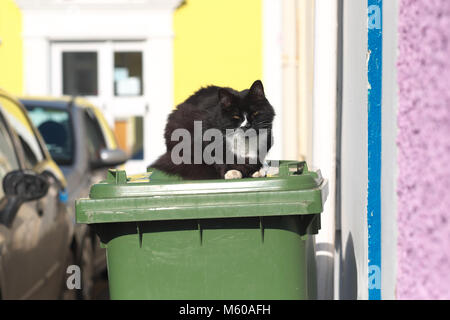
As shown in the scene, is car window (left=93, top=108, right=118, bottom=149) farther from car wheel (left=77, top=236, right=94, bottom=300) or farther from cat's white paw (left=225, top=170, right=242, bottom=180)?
cat's white paw (left=225, top=170, right=242, bottom=180)

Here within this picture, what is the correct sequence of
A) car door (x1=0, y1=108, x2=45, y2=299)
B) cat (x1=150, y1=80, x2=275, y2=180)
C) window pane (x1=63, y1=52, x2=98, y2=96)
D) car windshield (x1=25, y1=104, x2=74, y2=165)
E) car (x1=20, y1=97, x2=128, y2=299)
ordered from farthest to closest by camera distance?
window pane (x1=63, y1=52, x2=98, y2=96), car windshield (x1=25, y1=104, x2=74, y2=165), car (x1=20, y1=97, x2=128, y2=299), car door (x1=0, y1=108, x2=45, y2=299), cat (x1=150, y1=80, x2=275, y2=180)

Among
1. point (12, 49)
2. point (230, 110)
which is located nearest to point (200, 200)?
point (230, 110)

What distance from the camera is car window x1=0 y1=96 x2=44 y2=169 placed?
4.60 metres

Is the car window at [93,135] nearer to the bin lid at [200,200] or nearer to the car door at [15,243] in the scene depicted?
the car door at [15,243]

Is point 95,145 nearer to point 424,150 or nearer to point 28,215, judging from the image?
point 28,215

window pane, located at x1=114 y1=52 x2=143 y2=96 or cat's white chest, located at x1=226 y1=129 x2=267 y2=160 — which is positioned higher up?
window pane, located at x1=114 y1=52 x2=143 y2=96

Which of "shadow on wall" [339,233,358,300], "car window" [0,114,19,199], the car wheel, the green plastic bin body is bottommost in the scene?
the car wheel

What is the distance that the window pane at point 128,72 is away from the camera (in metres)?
10.1

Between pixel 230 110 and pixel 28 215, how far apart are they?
173 cm

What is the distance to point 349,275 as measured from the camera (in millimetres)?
3592

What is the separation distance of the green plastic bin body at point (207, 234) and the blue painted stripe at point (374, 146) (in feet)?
0.72

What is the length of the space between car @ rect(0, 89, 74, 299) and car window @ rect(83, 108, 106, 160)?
1124mm

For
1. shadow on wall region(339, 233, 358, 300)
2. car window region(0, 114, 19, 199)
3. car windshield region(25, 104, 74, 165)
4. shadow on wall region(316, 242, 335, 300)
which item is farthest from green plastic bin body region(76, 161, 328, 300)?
car windshield region(25, 104, 74, 165)

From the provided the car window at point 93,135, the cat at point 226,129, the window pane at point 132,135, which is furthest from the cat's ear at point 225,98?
the window pane at point 132,135
